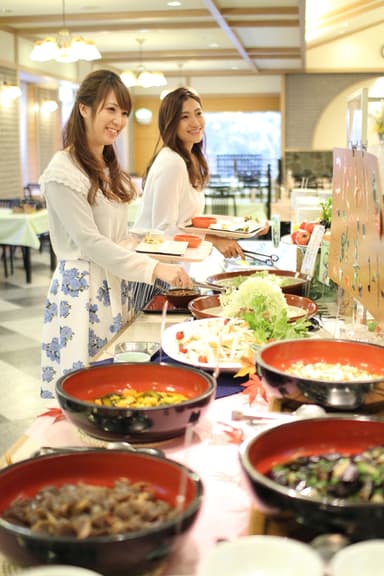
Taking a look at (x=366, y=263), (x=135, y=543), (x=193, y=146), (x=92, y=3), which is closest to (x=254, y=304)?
(x=366, y=263)

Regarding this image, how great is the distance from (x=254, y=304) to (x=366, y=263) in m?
0.42

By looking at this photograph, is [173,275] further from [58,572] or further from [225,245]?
→ [58,572]

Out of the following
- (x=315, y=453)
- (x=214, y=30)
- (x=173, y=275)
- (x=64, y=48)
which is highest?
(x=214, y=30)

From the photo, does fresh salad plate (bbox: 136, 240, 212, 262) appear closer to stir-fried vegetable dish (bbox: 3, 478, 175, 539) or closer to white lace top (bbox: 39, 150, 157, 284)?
white lace top (bbox: 39, 150, 157, 284)

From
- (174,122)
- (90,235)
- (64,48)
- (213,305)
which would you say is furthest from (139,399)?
(64,48)

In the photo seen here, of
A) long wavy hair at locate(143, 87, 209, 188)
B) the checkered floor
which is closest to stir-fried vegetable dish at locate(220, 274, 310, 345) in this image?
the checkered floor

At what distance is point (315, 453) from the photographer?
1226mm

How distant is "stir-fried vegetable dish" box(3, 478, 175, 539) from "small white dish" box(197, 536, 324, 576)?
0.15 m

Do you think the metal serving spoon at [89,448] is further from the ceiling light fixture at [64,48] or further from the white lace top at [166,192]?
the ceiling light fixture at [64,48]

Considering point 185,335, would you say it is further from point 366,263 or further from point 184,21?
point 184,21

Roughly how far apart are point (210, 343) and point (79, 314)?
0.87 metres

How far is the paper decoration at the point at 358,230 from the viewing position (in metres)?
1.69

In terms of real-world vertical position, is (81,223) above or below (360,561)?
above

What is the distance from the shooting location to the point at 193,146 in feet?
12.6
